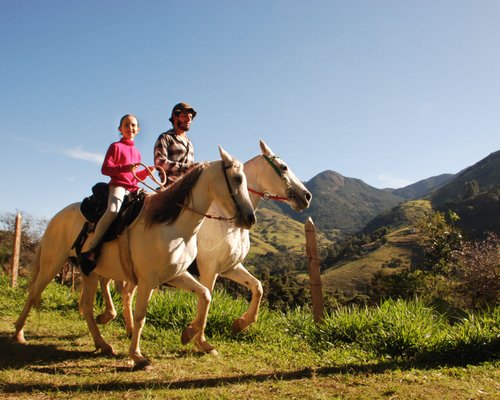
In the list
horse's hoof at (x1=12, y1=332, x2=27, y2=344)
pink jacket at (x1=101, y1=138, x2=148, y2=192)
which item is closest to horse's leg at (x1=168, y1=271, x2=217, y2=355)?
pink jacket at (x1=101, y1=138, x2=148, y2=192)

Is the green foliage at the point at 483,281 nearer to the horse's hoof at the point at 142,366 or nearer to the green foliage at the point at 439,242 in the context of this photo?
the green foliage at the point at 439,242

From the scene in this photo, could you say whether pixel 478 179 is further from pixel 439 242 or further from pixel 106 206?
pixel 106 206

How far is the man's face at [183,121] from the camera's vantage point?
6102mm

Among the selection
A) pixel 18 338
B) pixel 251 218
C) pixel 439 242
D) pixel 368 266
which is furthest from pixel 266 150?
pixel 368 266

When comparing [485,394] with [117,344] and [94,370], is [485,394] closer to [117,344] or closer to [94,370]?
[94,370]

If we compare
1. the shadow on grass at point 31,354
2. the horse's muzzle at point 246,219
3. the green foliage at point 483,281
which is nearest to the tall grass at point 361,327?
the shadow on grass at point 31,354

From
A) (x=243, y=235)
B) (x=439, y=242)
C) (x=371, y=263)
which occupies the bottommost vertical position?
(x=371, y=263)

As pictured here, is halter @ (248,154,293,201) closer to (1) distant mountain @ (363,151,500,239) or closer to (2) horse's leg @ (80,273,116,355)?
(2) horse's leg @ (80,273,116,355)

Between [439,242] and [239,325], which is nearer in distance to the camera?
[239,325]

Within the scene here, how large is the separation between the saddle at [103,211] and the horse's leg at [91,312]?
521 mm

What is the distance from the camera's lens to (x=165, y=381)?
4.22m

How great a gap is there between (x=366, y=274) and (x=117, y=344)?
96527 mm

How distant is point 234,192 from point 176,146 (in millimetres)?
2067

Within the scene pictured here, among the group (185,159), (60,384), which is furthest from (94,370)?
(185,159)
